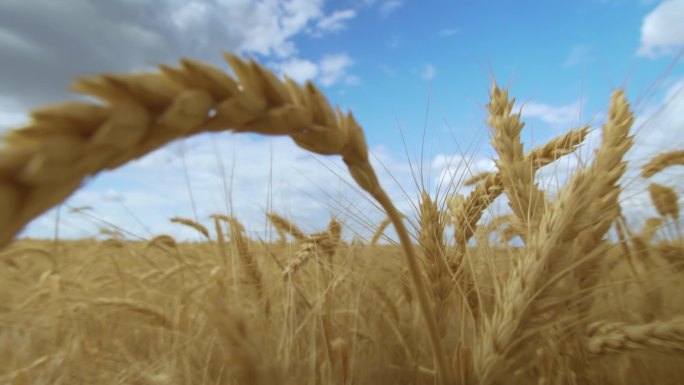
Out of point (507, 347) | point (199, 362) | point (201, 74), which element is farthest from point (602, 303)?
point (201, 74)

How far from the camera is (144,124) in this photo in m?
0.58

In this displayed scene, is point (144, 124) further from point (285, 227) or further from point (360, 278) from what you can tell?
point (285, 227)

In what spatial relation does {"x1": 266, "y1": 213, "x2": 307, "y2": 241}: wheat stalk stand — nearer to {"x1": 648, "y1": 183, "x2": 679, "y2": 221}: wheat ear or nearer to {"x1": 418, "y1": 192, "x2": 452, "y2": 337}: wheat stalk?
{"x1": 418, "y1": 192, "x2": 452, "y2": 337}: wheat stalk

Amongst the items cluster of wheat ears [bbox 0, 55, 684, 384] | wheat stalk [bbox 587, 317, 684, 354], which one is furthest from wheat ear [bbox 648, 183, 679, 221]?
wheat stalk [bbox 587, 317, 684, 354]

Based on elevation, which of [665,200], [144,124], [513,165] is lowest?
[144,124]

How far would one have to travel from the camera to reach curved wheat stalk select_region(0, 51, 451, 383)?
1.66 ft

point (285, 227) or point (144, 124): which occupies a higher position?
point (285, 227)

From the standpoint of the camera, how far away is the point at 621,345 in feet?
3.77

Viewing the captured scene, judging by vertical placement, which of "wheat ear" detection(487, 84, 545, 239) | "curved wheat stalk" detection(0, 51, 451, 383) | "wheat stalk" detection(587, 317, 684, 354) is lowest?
"wheat stalk" detection(587, 317, 684, 354)

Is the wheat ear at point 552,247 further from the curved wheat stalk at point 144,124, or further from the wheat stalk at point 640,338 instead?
the curved wheat stalk at point 144,124

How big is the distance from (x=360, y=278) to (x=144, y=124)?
100 centimetres

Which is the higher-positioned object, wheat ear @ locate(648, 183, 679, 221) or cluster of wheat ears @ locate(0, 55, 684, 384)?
wheat ear @ locate(648, 183, 679, 221)

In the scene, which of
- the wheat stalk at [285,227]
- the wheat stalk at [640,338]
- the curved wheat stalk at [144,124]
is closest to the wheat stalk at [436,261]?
the wheat stalk at [640,338]

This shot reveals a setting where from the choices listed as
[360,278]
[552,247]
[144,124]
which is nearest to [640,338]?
[552,247]
